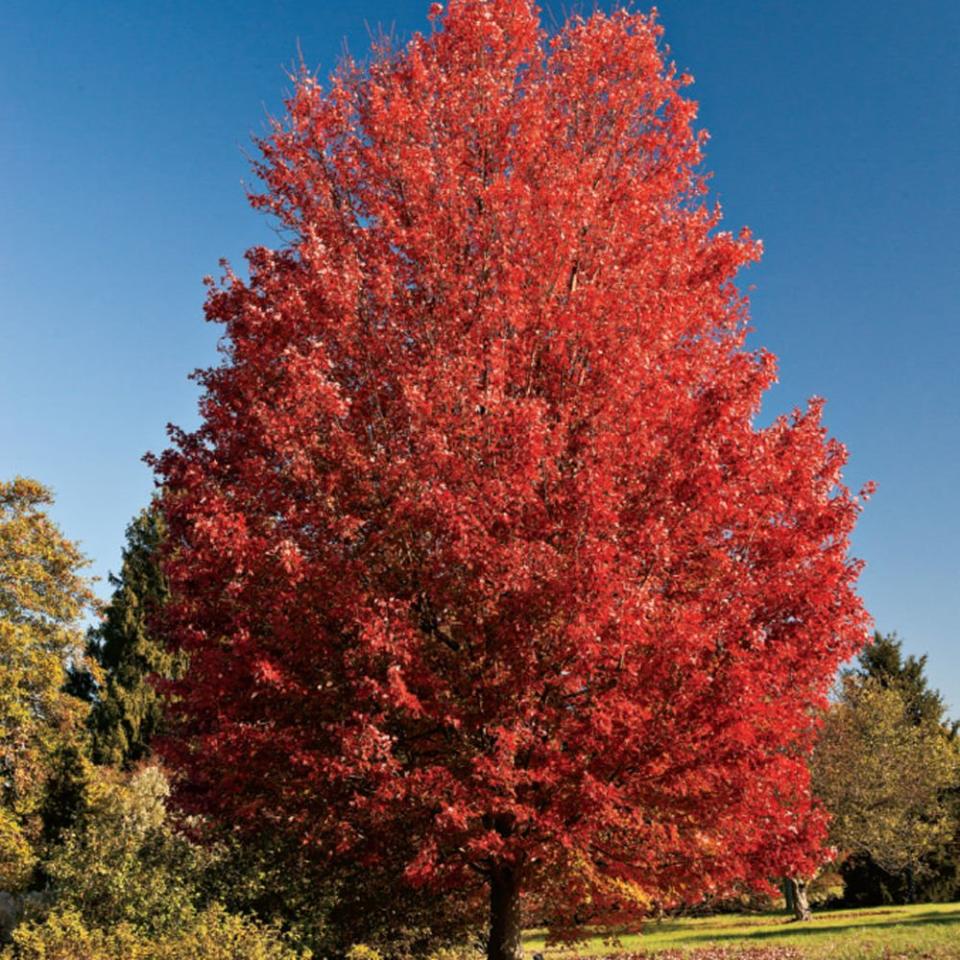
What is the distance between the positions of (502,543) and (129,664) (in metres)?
42.9

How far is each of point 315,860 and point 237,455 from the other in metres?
6.60

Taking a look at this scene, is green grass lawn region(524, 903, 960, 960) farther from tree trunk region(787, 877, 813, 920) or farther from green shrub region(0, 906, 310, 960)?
green shrub region(0, 906, 310, 960)

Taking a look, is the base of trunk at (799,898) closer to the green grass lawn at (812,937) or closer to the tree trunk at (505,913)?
the green grass lawn at (812,937)

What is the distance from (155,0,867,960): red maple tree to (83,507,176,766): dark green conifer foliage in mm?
36150

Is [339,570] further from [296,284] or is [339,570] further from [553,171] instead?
[553,171]

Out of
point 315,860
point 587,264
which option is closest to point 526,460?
point 587,264

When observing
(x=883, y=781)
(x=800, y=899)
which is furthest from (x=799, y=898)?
(x=883, y=781)

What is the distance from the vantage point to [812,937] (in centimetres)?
2991

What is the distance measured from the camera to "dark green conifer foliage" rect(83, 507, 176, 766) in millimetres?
45781

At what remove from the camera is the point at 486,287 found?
37.6ft

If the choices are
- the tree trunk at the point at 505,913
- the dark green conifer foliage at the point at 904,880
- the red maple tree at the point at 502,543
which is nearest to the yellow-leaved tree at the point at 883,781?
the dark green conifer foliage at the point at 904,880

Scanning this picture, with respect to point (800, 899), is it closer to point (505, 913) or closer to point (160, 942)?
point (505, 913)

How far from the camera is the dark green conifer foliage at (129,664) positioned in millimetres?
45781

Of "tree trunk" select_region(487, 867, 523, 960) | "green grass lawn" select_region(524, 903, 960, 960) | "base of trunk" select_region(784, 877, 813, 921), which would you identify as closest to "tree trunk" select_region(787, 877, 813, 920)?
"base of trunk" select_region(784, 877, 813, 921)
